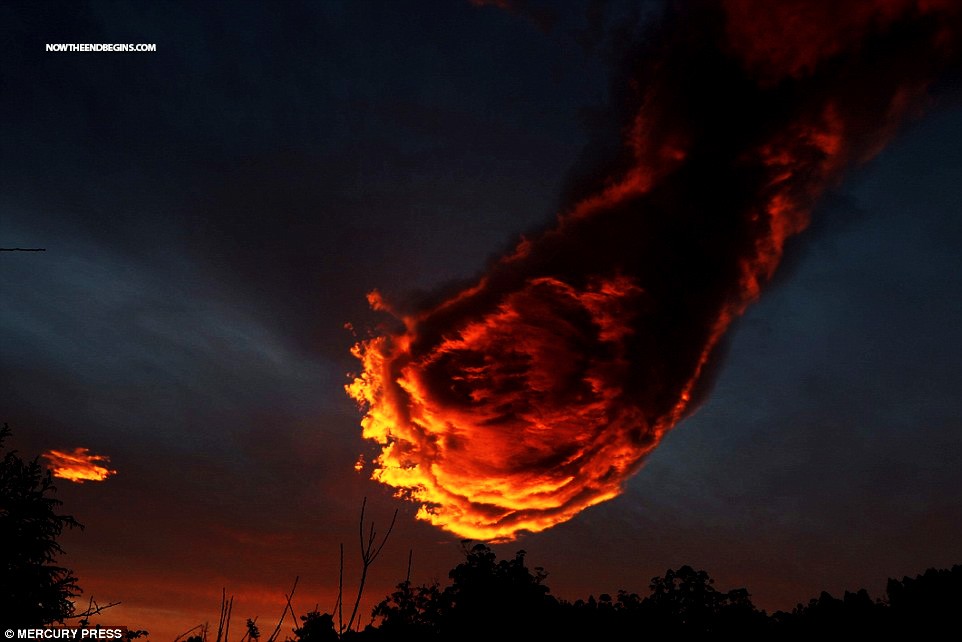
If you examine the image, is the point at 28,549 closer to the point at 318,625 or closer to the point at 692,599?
the point at 318,625

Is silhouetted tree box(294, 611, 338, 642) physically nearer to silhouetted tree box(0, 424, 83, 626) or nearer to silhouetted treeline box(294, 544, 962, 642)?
silhouetted treeline box(294, 544, 962, 642)

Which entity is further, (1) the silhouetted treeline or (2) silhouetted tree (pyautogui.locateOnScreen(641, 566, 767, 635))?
(2) silhouetted tree (pyautogui.locateOnScreen(641, 566, 767, 635))

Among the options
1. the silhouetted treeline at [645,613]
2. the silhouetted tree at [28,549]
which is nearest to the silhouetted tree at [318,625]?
the silhouetted treeline at [645,613]

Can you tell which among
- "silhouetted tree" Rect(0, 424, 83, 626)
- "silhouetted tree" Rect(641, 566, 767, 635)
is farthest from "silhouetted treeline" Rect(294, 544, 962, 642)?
"silhouetted tree" Rect(0, 424, 83, 626)

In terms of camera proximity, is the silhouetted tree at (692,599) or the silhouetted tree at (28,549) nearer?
the silhouetted tree at (28,549)

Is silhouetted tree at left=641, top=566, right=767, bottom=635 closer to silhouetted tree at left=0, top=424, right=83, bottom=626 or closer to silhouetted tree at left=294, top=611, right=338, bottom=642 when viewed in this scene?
silhouetted tree at left=294, top=611, right=338, bottom=642

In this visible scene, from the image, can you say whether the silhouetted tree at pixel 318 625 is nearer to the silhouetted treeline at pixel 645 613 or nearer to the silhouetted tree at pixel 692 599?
the silhouetted treeline at pixel 645 613

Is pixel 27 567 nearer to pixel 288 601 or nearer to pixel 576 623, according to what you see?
pixel 288 601

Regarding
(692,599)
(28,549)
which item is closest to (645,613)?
(692,599)
